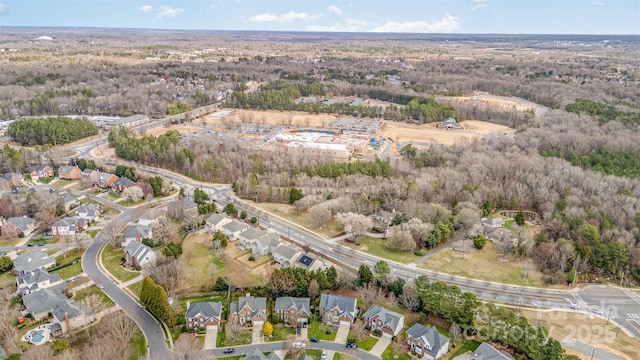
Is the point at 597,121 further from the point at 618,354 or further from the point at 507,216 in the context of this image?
the point at 618,354

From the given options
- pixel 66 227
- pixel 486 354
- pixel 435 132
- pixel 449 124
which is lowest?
pixel 66 227

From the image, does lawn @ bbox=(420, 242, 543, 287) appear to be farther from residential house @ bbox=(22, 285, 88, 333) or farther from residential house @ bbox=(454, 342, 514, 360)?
residential house @ bbox=(22, 285, 88, 333)

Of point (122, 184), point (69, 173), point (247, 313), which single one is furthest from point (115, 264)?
point (69, 173)

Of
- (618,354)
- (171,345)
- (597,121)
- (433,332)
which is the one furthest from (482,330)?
(597,121)

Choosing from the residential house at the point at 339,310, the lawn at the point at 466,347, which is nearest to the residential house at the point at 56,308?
the residential house at the point at 339,310

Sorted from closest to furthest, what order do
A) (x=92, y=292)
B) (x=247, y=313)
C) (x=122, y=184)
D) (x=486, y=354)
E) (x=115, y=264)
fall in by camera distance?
(x=486, y=354), (x=247, y=313), (x=92, y=292), (x=115, y=264), (x=122, y=184)

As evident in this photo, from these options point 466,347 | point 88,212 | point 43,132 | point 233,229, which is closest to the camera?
point 466,347

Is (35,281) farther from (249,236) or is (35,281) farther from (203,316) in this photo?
(249,236)

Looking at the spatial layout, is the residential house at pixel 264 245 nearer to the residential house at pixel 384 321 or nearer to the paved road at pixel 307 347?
the paved road at pixel 307 347
